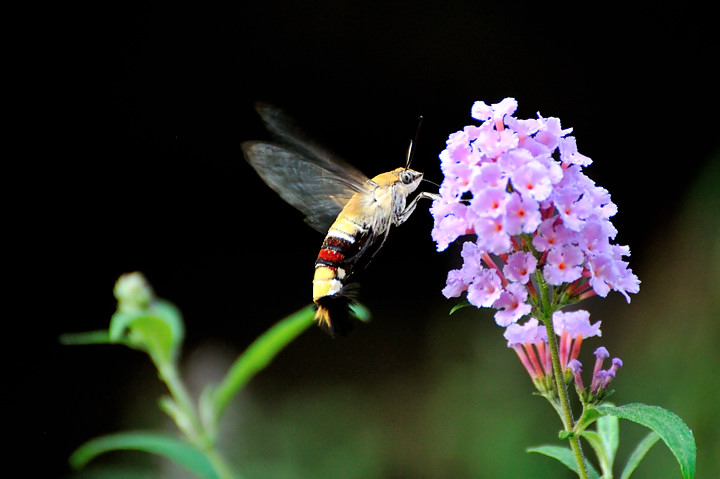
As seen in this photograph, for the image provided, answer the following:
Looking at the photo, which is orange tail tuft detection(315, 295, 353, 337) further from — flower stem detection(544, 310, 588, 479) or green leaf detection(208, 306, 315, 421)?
flower stem detection(544, 310, 588, 479)

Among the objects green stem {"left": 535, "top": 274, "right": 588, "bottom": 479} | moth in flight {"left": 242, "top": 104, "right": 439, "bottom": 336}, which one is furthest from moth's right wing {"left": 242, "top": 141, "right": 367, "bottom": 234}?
green stem {"left": 535, "top": 274, "right": 588, "bottom": 479}

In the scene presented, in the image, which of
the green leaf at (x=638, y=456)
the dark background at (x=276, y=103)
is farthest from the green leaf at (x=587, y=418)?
the dark background at (x=276, y=103)

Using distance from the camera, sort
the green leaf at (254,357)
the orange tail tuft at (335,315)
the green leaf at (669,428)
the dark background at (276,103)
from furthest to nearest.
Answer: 1. the dark background at (276,103)
2. the green leaf at (254,357)
3. the orange tail tuft at (335,315)
4. the green leaf at (669,428)

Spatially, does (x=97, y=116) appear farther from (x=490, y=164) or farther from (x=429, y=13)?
(x=490, y=164)

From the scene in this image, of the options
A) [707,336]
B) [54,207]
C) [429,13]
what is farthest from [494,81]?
[54,207]

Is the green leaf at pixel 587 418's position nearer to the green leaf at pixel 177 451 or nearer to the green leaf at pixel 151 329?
the green leaf at pixel 177 451

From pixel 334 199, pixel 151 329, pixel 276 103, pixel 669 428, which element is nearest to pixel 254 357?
pixel 151 329

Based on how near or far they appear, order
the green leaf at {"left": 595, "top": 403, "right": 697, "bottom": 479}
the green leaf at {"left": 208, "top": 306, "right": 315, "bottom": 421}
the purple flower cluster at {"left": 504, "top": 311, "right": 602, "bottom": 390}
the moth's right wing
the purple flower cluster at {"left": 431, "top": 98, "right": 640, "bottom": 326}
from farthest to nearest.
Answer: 1. the moth's right wing
2. the green leaf at {"left": 208, "top": 306, "right": 315, "bottom": 421}
3. the purple flower cluster at {"left": 504, "top": 311, "right": 602, "bottom": 390}
4. the purple flower cluster at {"left": 431, "top": 98, "right": 640, "bottom": 326}
5. the green leaf at {"left": 595, "top": 403, "right": 697, "bottom": 479}
